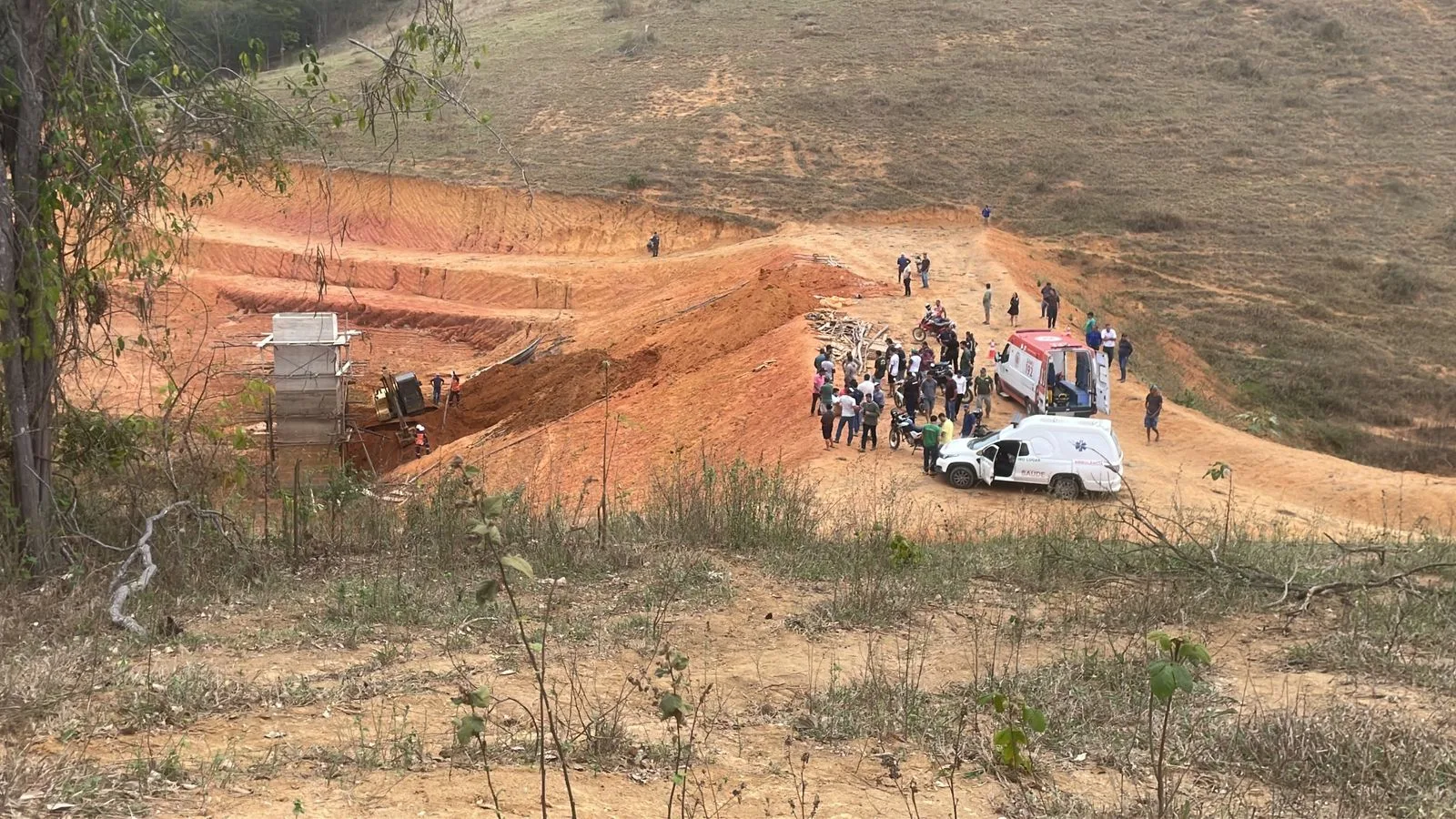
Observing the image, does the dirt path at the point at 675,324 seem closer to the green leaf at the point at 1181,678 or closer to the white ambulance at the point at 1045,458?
the white ambulance at the point at 1045,458

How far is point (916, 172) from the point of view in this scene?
43.9 metres

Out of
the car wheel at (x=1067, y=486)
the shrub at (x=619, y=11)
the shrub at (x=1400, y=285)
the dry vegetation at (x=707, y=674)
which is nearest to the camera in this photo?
the dry vegetation at (x=707, y=674)

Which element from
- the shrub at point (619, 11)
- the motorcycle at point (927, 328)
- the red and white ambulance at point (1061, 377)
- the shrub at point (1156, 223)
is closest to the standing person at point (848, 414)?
the red and white ambulance at point (1061, 377)

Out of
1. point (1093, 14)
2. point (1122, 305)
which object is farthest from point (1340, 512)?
point (1093, 14)

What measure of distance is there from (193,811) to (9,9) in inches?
243

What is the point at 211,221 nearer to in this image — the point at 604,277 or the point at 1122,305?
the point at 604,277

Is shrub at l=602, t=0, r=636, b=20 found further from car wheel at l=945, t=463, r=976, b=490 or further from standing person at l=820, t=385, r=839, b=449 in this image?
car wheel at l=945, t=463, r=976, b=490

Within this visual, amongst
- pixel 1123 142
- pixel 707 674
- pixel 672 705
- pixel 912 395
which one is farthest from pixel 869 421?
pixel 1123 142

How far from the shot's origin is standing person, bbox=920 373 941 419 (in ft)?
72.4

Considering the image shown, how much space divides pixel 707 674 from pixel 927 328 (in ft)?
65.9

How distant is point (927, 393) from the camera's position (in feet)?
72.6

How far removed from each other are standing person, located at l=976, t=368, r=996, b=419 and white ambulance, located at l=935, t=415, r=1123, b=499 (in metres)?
2.83

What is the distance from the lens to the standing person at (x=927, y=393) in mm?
22062

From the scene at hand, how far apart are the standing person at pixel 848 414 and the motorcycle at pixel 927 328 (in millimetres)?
5179
